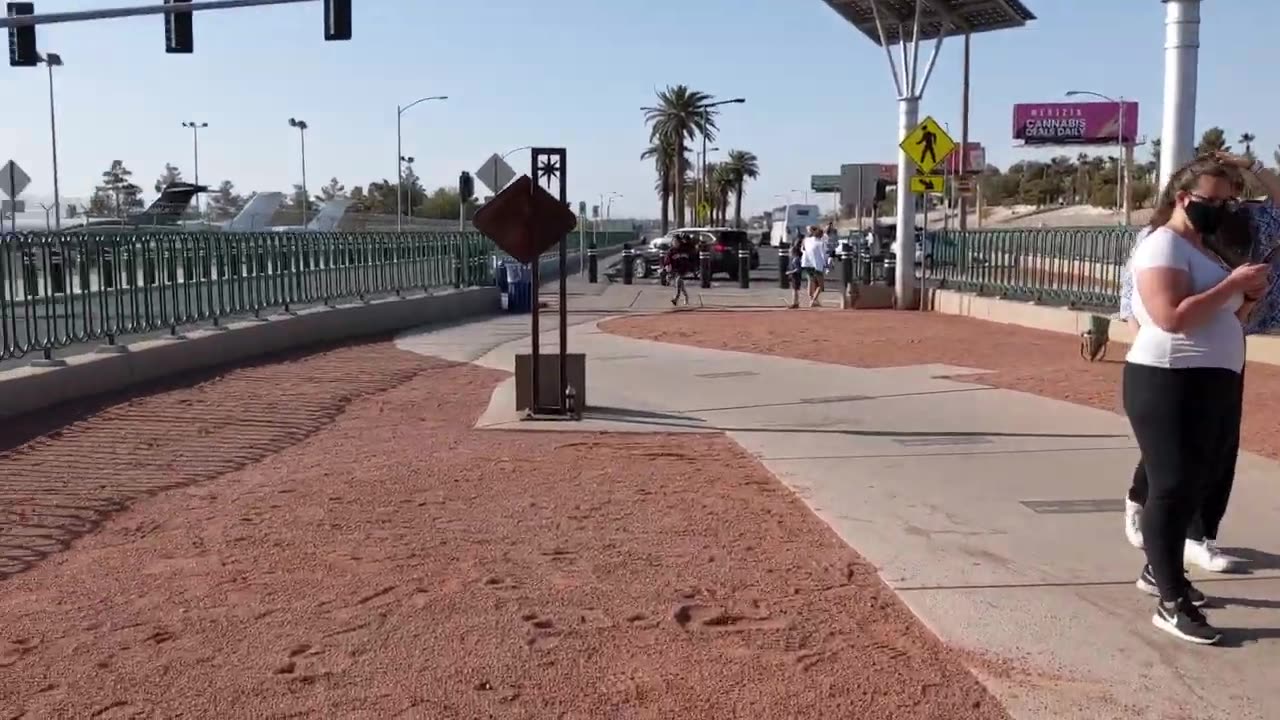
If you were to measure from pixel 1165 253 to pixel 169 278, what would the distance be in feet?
39.2

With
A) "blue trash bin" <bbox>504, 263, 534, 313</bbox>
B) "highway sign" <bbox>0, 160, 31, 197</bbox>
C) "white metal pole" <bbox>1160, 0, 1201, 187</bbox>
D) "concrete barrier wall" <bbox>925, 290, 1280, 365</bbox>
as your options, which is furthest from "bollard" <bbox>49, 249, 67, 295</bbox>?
"highway sign" <bbox>0, 160, 31, 197</bbox>

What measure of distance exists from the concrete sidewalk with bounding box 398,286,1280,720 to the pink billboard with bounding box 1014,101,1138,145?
8807 cm

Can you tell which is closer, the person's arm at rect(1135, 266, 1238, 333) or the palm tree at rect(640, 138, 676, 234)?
the person's arm at rect(1135, 266, 1238, 333)

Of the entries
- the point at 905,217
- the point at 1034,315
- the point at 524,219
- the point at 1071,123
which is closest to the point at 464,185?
A: the point at 905,217

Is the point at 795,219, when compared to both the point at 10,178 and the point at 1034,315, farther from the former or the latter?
the point at 1034,315

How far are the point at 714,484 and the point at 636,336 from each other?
1130 centimetres

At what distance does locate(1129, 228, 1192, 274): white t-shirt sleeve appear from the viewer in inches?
188

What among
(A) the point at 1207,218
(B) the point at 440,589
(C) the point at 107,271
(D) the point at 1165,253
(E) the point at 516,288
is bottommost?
(B) the point at 440,589

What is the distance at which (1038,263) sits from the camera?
20.0 metres

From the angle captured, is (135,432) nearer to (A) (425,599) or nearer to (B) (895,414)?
(A) (425,599)

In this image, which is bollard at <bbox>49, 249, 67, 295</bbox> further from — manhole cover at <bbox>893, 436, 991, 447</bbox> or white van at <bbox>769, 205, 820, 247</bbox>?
white van at <bbox>769, 205, 820, 247</bbox>

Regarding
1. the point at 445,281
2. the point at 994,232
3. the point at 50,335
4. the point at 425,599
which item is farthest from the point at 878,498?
the point at 445,281

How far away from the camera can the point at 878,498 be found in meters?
7.55

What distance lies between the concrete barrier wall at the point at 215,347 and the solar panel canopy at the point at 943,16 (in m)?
9.90
